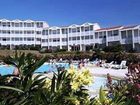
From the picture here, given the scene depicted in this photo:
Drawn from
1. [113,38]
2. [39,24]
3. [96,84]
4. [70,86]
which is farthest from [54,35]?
[70,86]

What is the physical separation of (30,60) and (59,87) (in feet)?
1.04

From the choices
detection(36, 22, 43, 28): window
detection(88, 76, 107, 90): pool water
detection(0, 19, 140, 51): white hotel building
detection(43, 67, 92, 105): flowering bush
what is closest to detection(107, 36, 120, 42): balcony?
detection(0, 19, 140, 51): white hotel building

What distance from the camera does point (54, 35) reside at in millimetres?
96688

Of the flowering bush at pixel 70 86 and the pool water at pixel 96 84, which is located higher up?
the flowering bush at pixel 70 86

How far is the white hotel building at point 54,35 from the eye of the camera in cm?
8850

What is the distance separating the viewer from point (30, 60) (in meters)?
3.05

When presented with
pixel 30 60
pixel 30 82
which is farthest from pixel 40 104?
pixel 30 60

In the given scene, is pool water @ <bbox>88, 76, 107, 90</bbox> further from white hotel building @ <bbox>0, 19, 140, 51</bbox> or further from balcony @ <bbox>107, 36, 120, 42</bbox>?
white hotel building @ <bbox>0, 19, 140, 51</bbox>

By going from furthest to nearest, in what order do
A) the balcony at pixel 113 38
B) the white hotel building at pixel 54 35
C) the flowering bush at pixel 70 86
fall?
the white hotel building at pixel 54 35
the balcony at pixel 113 38
the flowering bush at pixel 70 86

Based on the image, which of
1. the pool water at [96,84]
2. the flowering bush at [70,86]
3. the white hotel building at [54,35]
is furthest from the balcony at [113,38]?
the flowering bush at [70,86]

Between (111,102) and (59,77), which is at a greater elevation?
(59,77)

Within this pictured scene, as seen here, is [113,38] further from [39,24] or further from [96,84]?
[96,84]

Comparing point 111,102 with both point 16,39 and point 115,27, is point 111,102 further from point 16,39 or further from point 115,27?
point 16,39

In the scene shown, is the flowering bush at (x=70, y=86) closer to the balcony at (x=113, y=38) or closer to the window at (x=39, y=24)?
the balcony at (x=113, y=38)
